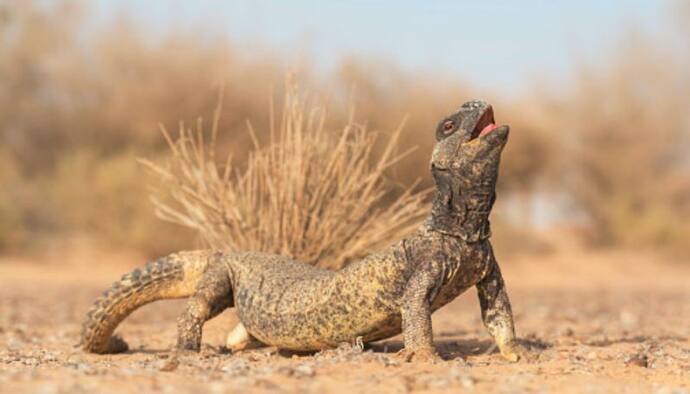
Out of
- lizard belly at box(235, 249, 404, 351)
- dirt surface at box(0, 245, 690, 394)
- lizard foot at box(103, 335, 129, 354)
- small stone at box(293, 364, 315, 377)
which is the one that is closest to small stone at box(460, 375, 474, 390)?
dirt surface at box(0, 245, 690, 394)

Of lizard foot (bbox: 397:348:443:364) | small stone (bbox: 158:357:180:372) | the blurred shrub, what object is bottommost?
lizard foot (bbox: 397:348:443:364)

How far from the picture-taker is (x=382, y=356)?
527 centimetres

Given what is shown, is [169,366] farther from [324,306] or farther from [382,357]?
[324,306]

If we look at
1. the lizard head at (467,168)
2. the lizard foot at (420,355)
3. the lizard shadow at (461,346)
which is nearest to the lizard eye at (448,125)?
the lizard head at (467,168)

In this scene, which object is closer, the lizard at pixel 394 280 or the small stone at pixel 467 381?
the small stone at pixel 467 381

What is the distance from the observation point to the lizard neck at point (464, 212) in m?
5.53

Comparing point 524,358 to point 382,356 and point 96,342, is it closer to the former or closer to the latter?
point 382,356

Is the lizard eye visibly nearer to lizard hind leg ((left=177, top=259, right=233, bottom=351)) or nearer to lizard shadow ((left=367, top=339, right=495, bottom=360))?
lizard shadow ((left=367, top=339, right=495, bottom=360))

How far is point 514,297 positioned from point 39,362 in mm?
11021

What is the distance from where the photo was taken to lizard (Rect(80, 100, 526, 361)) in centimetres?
546

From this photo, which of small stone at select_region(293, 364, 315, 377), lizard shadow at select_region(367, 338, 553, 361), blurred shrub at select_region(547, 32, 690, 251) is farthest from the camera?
blurred shrub at select_region(547, 32, 690, 251)

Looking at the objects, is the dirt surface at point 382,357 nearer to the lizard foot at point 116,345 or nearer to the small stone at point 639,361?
the small stone at point 639,361

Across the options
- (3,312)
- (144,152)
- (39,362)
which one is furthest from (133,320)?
(144,152)

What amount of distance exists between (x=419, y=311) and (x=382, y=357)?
415mm
